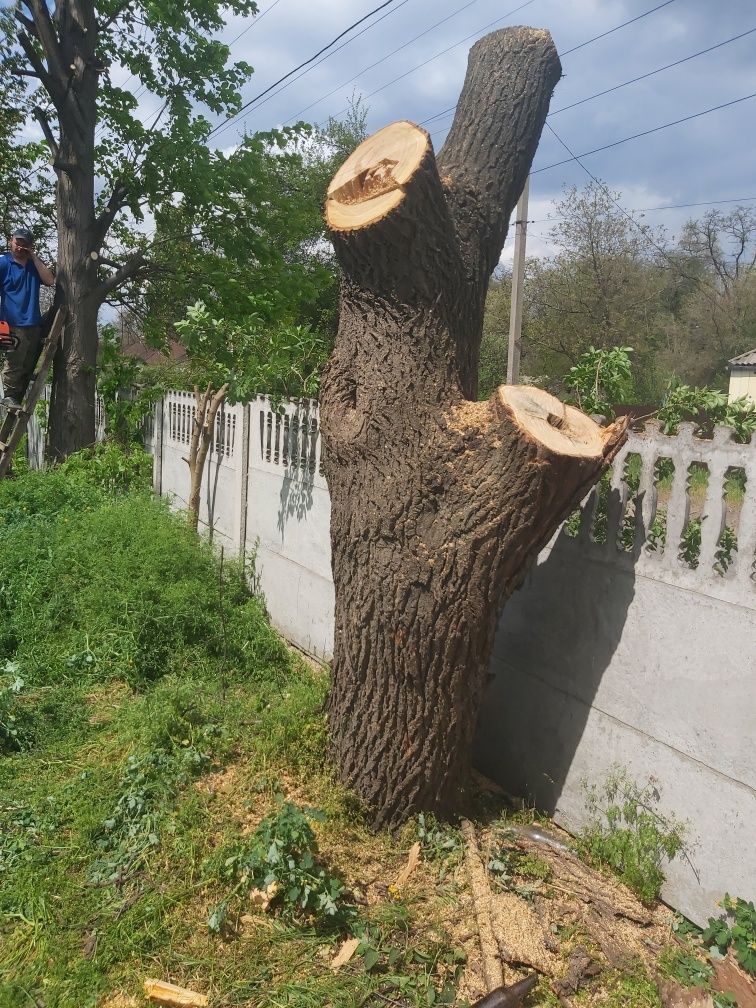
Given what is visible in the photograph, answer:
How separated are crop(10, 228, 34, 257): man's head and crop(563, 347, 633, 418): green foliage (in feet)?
21.6

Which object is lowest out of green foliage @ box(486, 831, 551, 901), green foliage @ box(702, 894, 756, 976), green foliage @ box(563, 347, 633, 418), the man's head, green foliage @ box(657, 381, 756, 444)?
green foliage @ box(486, 831, 551, 901)

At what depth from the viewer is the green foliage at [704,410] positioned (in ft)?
10.1

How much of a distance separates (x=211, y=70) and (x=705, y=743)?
1103cm

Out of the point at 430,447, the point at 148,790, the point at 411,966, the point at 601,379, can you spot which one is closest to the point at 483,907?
the point at 411,966

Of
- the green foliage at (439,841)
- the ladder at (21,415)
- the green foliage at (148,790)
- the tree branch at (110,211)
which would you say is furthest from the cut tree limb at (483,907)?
the tree branch at (110,211)

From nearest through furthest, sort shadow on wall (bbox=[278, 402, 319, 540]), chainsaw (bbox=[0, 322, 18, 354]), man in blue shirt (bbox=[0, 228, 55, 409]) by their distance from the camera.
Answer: shadow on wall (bbox=[278, 402, 319, 540])
man in blue shirt (bbox=[0, 228, 55, 409])
chainsaw (bbox=[0, 322, 18, 354])

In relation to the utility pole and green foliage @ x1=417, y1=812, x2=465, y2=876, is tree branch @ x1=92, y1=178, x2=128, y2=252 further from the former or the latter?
green foliage @ x1=417, y1=812, x2=465, y2=876

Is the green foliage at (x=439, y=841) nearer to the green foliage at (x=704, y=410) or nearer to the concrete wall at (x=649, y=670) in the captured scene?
the concrete wall at (x=649, y=670)

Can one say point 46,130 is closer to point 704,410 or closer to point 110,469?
point 110,469

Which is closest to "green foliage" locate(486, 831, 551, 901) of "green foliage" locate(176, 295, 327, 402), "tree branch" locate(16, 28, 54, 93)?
"green foliage" locate(176, 295, 327, 402)

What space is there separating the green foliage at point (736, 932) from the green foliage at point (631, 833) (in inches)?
10.3

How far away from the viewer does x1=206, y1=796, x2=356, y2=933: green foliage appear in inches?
109

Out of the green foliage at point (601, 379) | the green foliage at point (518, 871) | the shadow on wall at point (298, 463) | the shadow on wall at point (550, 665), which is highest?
the green foliage at point (601, 379)

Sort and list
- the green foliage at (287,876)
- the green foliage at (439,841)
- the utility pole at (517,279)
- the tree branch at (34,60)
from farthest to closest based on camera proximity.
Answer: the utility pole at (517,279) → the tree branch at (34,60) → the green foliage at (439,841) → the green foliage at (287,876)
